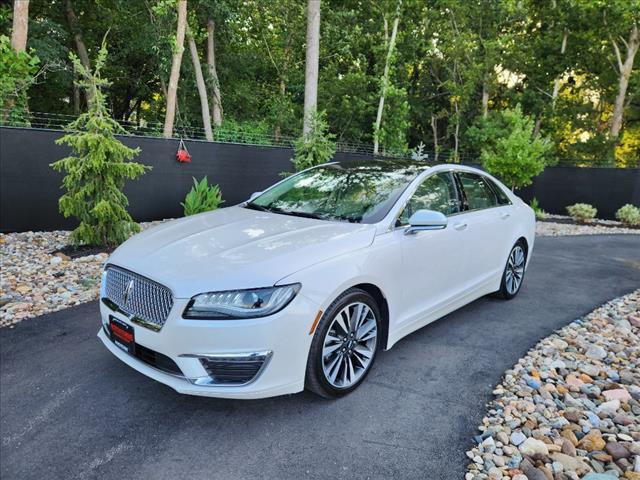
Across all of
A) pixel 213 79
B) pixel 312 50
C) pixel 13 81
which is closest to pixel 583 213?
pixel 312 50

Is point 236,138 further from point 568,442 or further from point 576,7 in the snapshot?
point 576,7

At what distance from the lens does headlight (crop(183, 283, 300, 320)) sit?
2.27m

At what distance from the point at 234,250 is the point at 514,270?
3.46 meters

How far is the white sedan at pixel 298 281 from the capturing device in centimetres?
229

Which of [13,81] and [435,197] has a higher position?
[13,81]

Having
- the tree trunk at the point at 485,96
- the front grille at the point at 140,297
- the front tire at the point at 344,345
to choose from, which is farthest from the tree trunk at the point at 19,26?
the tree trunk at the point at 485,96

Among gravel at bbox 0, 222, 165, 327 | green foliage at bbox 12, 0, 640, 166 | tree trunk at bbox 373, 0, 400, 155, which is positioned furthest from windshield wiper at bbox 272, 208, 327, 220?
tree trunk at bbox 373, 0, 400, 155

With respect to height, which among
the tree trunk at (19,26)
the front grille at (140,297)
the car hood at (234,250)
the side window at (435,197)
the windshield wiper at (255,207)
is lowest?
the front grille at (140,297)

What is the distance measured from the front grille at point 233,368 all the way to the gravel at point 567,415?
1.21m

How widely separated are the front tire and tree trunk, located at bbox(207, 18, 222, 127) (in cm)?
1544

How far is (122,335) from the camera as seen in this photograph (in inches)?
103

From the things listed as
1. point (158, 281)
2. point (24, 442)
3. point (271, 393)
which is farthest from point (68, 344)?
point (271, 393)

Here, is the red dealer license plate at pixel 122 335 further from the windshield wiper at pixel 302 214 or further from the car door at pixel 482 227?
the car door at pixel 482 227

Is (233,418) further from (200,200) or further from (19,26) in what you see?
(19,26)
